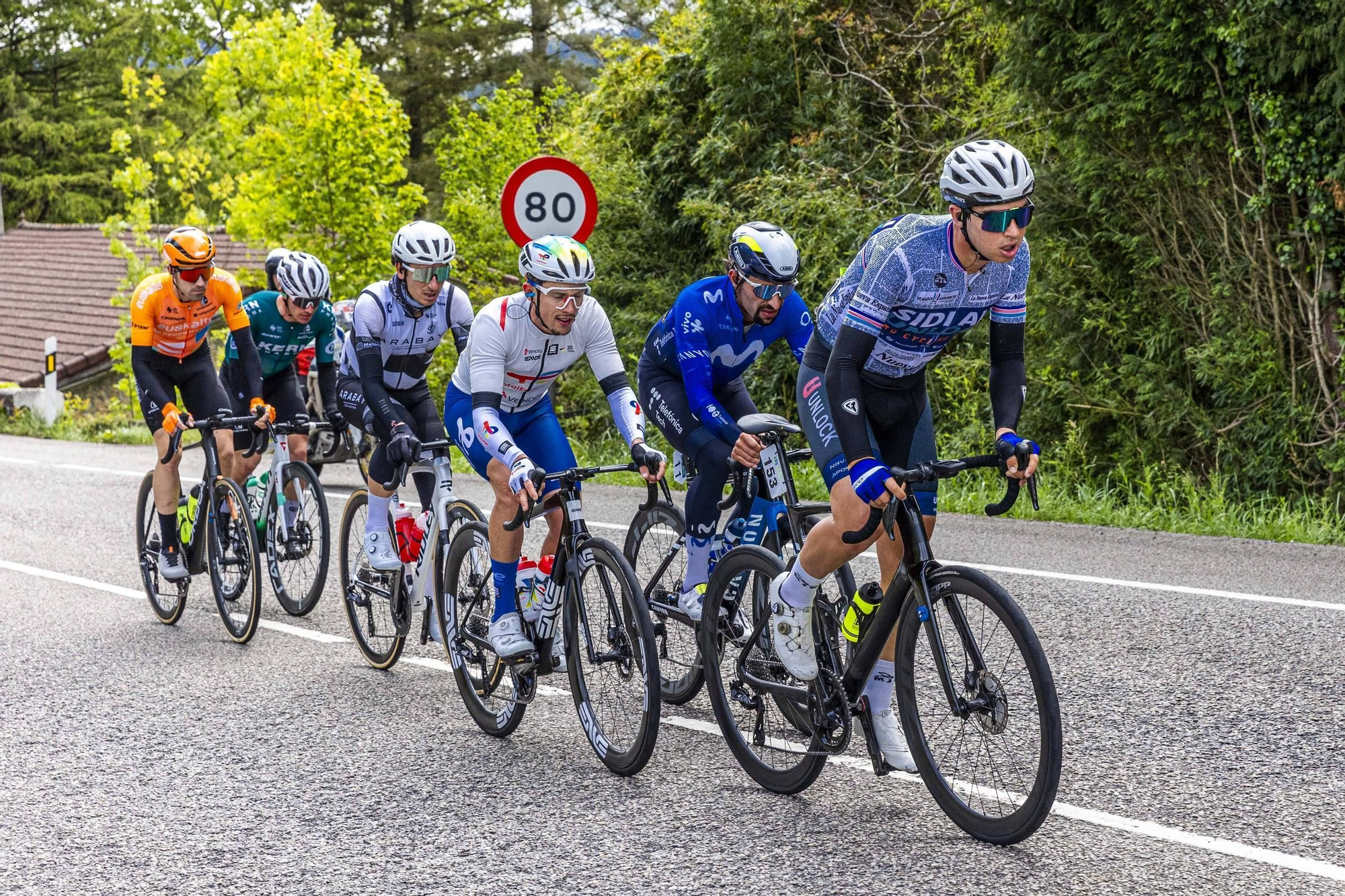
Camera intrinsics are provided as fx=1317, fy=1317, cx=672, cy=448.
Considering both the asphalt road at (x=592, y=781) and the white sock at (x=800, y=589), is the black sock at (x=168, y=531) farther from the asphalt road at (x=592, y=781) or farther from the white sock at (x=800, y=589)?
the white sock at (x=800, y=589)

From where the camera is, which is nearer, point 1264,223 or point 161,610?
point 161,610

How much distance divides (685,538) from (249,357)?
373 cm

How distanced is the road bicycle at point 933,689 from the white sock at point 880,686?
46 millimetres

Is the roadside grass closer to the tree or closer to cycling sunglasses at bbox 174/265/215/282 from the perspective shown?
cycling sunglasses at bbox 174/265/215/282

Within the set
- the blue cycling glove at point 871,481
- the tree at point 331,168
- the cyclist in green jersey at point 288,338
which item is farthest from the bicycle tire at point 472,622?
the tree at point 331,168

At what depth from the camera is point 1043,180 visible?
1223 centimetres

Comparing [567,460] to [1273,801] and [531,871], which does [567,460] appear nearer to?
[531,871]

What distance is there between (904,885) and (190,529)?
19.2 ft

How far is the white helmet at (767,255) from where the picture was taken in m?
5.61

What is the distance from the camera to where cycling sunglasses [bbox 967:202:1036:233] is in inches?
164

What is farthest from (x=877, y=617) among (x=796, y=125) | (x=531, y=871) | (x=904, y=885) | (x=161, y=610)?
(x=796, y=125)

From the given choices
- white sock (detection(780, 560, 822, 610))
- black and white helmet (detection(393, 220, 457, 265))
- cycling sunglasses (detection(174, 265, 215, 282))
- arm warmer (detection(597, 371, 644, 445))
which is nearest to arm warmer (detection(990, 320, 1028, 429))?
white sock (detection(780, 560, 822, 610))

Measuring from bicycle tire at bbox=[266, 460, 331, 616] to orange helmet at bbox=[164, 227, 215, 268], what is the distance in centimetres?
135

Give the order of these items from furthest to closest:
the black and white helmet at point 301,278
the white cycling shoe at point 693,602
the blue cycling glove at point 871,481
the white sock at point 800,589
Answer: the black and white helmet at point 301,278, the white cycling shoe at point 693,602, the white sock at point 800,589, the blue cycling glove at point 871,481
